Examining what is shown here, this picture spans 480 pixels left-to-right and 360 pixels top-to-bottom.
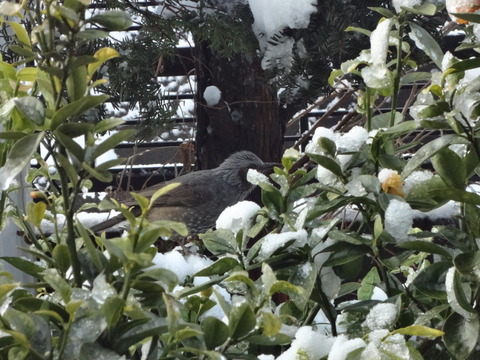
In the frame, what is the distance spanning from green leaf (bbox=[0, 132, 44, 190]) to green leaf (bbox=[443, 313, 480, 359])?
400 millimetres

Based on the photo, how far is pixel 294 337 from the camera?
2.62 ft

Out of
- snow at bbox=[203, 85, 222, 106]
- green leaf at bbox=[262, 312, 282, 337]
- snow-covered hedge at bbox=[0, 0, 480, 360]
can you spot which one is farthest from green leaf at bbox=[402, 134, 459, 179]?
snow at bbox=[203, 85, 222, 106]

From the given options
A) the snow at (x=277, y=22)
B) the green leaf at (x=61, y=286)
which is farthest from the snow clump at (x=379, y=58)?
the snow at (x=277, y=22)

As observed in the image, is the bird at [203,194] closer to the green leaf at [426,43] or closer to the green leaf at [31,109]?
the green leaf at [426,43]

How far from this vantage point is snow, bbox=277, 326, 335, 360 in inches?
27.7

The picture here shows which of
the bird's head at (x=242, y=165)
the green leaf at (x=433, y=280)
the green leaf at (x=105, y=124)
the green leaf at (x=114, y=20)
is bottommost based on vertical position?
the bird's head at (x=242, y=165)

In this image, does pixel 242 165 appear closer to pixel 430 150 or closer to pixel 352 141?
pixel 352 141

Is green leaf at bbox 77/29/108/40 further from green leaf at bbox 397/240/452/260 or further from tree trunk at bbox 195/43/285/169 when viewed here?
tree trunk at bbox 195/43/285/169

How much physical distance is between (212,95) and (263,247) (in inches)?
74.4

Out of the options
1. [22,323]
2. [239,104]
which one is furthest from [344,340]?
[239,104]

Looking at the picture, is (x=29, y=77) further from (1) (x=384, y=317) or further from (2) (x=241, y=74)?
(2) (x=241, y=74)

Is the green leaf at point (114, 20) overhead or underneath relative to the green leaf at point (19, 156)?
overhead

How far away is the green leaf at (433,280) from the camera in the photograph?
0.79 meters

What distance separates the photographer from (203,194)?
293 centimetres
